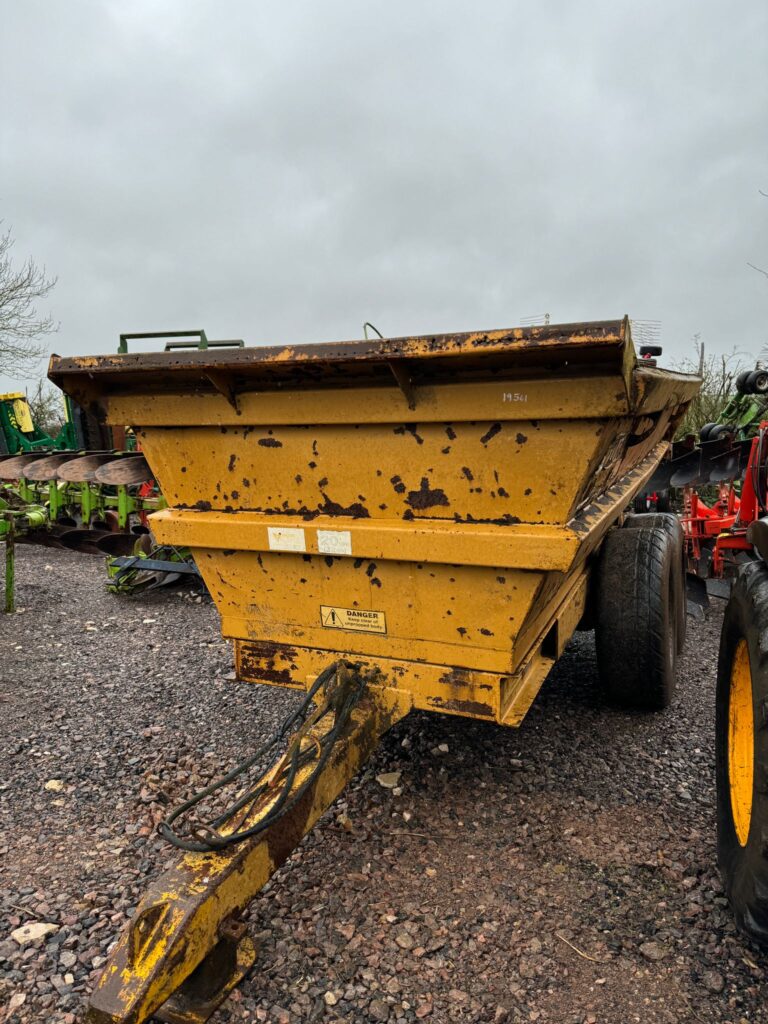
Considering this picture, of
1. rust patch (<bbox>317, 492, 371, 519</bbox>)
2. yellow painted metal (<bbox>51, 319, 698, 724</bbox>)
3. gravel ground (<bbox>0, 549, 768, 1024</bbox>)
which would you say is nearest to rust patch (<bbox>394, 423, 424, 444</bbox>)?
yellow painted metal (<bbox>51, 319, 698, 724</bbox>)

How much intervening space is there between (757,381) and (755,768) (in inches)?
129

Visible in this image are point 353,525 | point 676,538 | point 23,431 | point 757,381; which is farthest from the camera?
point 23,431

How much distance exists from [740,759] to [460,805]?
3.23ft

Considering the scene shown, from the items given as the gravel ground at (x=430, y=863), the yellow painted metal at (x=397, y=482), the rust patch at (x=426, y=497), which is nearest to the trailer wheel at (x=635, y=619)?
the gravel ground at (x=430, y=863)

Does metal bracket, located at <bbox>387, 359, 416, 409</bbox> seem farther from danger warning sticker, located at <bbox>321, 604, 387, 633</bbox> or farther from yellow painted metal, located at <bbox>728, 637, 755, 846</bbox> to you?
yellow painted metal, located at <bbox>728, 637, 755, 846</bbox>

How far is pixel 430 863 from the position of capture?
228 centimetres

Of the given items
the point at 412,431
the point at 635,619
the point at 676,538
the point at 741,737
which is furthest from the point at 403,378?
the point at 676,538

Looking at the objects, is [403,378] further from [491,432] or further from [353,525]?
[353,525]

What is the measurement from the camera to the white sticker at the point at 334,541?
7.36 feet

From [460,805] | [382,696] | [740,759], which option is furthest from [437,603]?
[740,759]

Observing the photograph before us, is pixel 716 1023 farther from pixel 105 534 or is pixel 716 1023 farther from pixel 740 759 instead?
pixel 105 534

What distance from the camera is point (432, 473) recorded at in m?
2.11

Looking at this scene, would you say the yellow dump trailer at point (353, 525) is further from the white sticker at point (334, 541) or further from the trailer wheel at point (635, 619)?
the trailer wheel at point (635, 619)

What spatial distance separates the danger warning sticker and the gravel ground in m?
0.71
